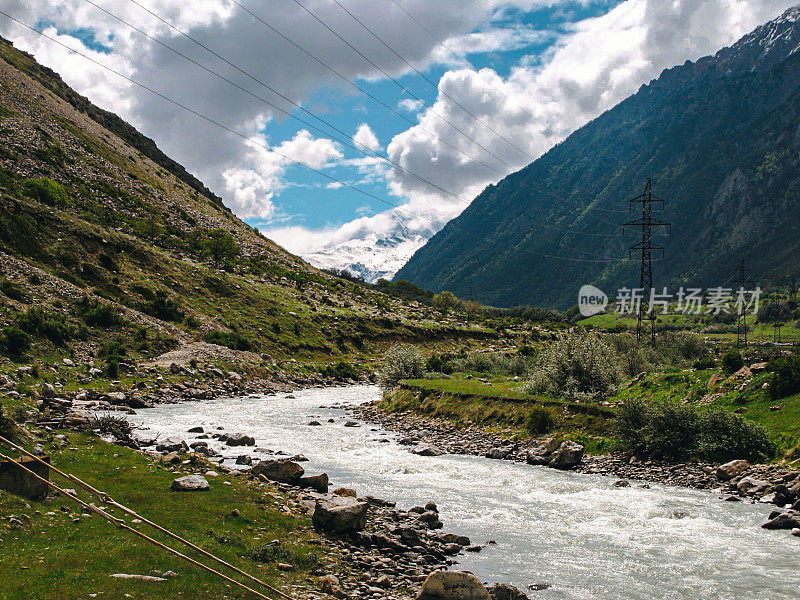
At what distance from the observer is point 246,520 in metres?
14.7

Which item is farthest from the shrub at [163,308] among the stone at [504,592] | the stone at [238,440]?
the stone at [504,592]

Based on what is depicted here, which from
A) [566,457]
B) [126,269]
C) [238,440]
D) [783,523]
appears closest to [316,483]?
[238,440]

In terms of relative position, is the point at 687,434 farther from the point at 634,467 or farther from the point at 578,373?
the point at 578,373

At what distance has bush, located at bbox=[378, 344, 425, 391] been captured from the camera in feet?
Answer: 171

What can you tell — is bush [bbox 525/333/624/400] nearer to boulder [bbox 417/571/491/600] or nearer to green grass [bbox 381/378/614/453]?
green grass [bbox 381/378/614/453]

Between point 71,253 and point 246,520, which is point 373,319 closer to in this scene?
point 71,253

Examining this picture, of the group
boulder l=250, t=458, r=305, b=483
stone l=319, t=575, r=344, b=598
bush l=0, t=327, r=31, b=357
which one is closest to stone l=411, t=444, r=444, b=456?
boulder l=250, t=458, r=305, b=483

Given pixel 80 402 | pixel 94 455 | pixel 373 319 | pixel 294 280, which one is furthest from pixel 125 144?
pixel 94 455

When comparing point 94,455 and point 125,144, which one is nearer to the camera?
point 94,455

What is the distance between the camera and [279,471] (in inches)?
796

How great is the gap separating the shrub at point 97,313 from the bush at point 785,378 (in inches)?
2116

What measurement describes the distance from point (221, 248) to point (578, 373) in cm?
7316

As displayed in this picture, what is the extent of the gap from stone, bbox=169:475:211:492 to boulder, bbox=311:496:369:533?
4.07 m

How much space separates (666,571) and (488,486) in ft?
28.9
